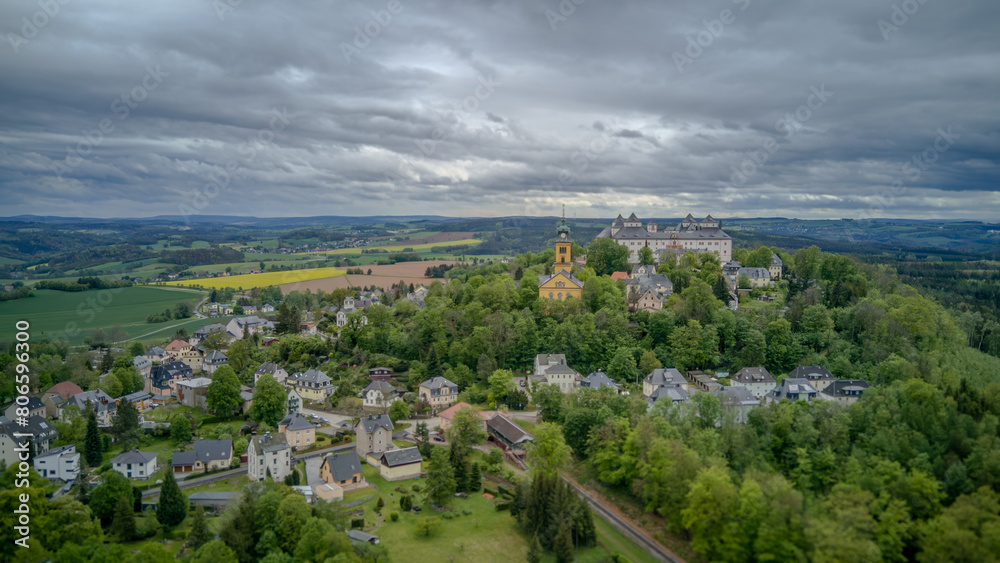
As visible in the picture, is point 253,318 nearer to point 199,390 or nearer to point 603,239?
point 199,390

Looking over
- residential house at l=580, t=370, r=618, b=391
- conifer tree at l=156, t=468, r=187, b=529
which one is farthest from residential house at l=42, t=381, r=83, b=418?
residential house at l=580, t=370, r=618, b=391

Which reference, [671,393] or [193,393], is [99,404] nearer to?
[193,393]

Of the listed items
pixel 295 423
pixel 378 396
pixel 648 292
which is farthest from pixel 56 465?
pixel 648 292

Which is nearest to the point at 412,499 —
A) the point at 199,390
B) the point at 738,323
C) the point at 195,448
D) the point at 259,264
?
the point at 195,448

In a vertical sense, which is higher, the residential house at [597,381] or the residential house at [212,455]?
the residential house at [597,381]

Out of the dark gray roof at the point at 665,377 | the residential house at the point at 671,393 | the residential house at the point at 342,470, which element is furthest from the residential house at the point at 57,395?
the dark gray roof at the point at 665,377

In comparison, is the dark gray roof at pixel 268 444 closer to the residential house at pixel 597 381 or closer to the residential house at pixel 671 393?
the residential house at pixel 597 381
